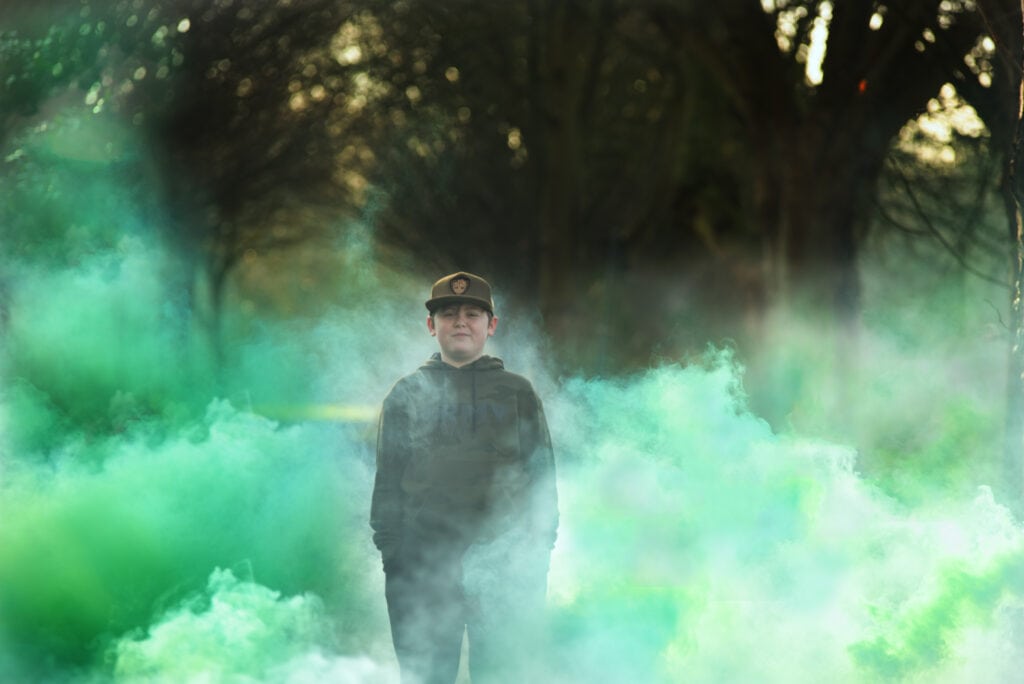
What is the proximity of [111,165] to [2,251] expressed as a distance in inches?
198

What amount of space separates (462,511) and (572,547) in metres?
2.29

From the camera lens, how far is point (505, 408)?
5.55m

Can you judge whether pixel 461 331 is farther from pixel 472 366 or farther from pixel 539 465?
pixel 539 465

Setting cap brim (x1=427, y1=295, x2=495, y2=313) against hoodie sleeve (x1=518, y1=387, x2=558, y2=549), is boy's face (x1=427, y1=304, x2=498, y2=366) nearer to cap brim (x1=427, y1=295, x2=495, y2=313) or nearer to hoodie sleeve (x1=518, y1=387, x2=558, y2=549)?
cap brim (x1=427, y1=295, x2=495, y2=313)

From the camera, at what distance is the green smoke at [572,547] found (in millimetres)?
6453

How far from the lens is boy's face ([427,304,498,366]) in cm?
566

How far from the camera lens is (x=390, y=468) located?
555cm

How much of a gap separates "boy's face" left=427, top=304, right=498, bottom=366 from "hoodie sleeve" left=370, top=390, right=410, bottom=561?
29 centimetres

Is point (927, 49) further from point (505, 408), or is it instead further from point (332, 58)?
point (332, 58)

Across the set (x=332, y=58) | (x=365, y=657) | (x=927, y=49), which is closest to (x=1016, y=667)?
(x=365, y=657)

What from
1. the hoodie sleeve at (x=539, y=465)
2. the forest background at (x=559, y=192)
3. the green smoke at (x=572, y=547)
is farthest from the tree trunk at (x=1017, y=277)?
the hoodie sleeve at (x=539, y=465)

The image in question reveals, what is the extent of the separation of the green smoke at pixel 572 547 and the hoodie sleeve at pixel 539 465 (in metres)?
0.76

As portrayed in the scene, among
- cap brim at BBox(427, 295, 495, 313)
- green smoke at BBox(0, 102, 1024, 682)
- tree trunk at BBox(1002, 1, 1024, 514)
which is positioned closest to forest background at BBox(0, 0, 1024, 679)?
tree trunk at BBox(1002, 1, 1024, 514)

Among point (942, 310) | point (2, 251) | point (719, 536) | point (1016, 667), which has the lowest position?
point (1016, 667)
